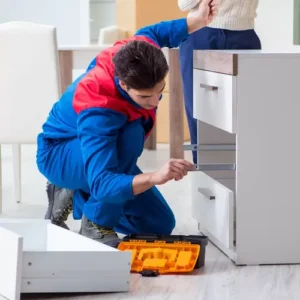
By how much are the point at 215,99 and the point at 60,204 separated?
1.82 feet

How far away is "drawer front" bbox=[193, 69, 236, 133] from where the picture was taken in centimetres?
201

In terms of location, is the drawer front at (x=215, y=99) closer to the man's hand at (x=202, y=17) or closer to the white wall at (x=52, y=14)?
the man's hand at (x=202, y=17)

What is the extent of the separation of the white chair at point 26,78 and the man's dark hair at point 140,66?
33.1 inches

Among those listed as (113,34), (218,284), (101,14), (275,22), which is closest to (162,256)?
(218,284)

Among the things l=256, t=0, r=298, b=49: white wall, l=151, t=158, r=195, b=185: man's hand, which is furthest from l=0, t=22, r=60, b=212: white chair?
l=256, t=0, r=298, b=49: white wall

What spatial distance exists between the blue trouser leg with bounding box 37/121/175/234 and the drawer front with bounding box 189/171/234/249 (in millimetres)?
103

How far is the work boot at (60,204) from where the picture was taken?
2.37 metres

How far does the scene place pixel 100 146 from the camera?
199 centimetres

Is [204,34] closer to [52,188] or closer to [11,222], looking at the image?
[52,188]

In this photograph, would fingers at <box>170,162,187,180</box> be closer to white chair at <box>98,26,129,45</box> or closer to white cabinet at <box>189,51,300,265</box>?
white cabinet at <box>189,51,300,265</box>

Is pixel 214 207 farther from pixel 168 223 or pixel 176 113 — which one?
pixel 176 113

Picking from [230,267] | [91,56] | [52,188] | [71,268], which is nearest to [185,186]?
[91,56]

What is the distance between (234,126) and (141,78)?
257 mm

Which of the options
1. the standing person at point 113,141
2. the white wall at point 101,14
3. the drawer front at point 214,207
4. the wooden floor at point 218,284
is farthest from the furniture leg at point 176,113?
the white wall at point 101,14
